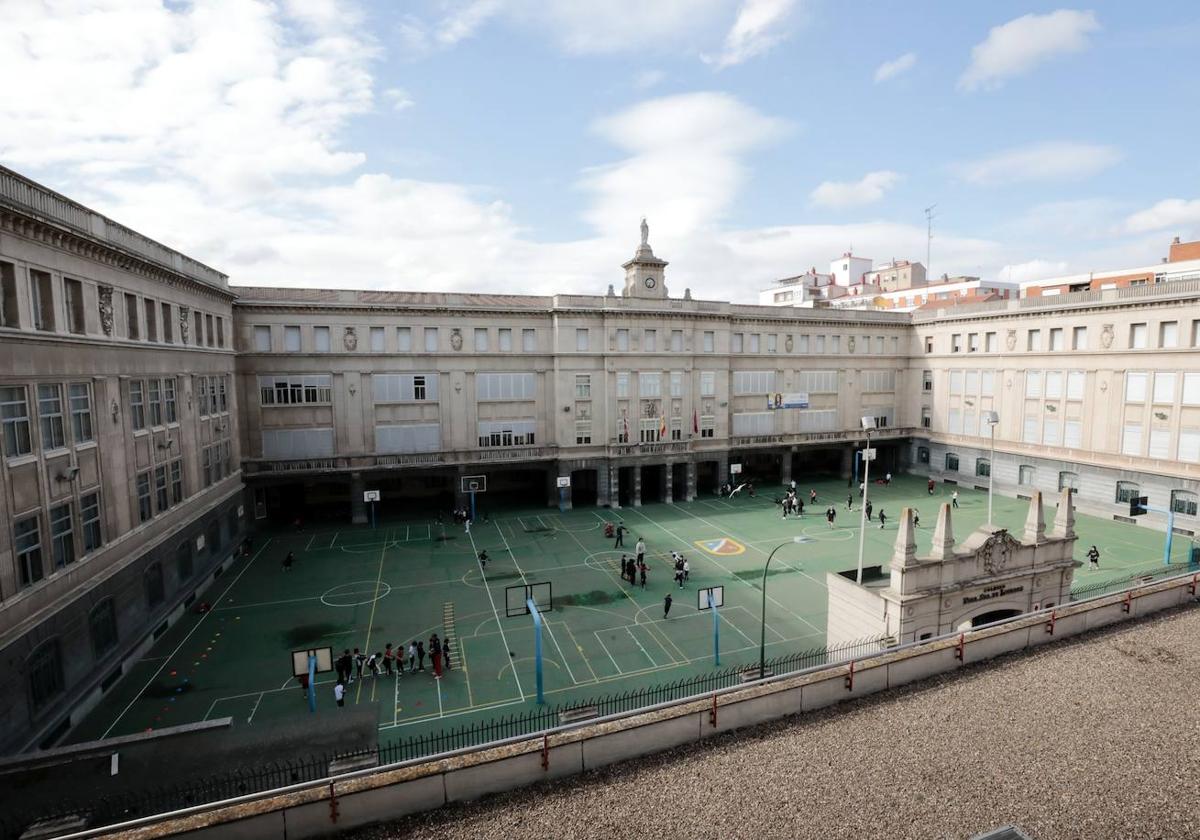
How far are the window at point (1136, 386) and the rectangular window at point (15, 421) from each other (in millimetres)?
65210

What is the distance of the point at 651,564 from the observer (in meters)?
39.7

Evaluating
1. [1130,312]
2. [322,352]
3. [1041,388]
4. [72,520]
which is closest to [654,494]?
[322,352]

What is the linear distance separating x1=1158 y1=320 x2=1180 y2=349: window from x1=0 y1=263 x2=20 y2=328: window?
214 ft

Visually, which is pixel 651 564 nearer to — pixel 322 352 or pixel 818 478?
pixel 322 352

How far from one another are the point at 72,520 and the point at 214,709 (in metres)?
8.81

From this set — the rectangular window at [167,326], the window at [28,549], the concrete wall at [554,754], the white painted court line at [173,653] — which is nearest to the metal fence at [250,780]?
the concrete wall at [554,754]

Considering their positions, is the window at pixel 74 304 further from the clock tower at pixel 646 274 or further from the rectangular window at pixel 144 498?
the clock tower at pixel 646 274

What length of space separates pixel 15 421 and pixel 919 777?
28.3 metres

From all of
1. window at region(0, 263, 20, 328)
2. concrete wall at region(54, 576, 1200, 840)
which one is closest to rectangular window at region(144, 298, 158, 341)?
window at region(0, 263, 20, 328)

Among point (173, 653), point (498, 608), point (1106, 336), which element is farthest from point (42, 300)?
point (1106, 336)

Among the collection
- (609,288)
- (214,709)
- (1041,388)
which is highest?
(609,288)

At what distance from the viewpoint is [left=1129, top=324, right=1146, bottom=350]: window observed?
47.4 metres

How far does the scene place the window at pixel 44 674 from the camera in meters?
20.8

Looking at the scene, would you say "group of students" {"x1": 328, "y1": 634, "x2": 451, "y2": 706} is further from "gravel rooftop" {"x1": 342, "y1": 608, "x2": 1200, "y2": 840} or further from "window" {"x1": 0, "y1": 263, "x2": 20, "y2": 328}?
"window" {"x1": 0, "y1": 263, "x2": 20, "y2": 328}
